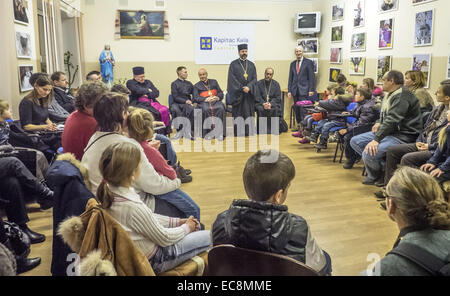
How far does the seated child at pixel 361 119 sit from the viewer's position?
5.06 metres

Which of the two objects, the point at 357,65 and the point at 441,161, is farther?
the point at 357,65

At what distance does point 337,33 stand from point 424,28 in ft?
9.48

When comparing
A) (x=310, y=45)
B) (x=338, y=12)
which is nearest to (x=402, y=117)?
(x=338, y=12)

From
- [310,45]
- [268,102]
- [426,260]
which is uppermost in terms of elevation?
[310,45]

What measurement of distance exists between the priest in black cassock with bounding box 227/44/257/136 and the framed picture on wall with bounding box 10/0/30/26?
4.12 m

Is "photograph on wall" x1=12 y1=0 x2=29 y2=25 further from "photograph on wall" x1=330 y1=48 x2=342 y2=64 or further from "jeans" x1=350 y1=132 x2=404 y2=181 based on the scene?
"photograph on wall" x1=330 y1=48 x2=342 y2=64

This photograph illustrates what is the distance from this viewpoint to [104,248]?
4.71 ft

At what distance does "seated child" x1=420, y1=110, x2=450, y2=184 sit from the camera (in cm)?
323

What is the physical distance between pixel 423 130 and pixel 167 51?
685 cm

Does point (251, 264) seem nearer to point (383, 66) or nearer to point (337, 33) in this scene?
point (383, 66)

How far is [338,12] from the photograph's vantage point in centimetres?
859

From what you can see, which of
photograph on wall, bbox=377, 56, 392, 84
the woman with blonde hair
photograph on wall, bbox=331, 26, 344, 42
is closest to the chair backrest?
the woman with blonde hair

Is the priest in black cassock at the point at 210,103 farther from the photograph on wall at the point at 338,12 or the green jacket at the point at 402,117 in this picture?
the green jacket at the point at 402,117
